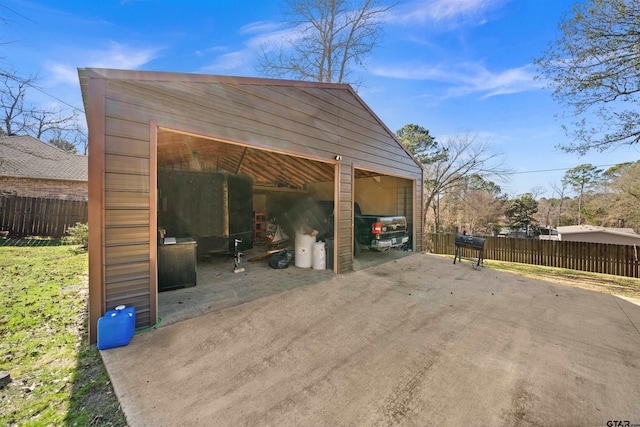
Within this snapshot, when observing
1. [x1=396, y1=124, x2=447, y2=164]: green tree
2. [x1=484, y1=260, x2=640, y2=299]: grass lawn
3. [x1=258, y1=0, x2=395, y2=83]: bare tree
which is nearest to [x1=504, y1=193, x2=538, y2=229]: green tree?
[x1=396, y1=124, x2=447, y2=164]: green tree

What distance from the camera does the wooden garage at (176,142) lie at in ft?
8.35

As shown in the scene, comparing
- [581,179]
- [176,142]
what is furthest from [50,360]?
[581,179]

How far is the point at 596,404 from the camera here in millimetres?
1741

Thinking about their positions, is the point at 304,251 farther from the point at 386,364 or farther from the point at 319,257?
the point at 386,364

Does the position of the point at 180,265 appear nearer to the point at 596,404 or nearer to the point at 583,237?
the point at 596,404

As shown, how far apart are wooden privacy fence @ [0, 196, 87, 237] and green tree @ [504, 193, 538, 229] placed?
116 feet

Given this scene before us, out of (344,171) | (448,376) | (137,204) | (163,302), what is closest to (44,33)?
(137,204)

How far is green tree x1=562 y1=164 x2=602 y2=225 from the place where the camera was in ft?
97.9

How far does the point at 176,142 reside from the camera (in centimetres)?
464

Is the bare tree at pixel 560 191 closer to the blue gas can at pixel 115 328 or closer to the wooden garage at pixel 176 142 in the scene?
the wooden garage at pixel 176 142

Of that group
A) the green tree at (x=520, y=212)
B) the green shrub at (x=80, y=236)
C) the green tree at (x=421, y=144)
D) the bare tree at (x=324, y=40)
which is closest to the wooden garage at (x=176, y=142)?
the green shrub at (x=80, y=236)

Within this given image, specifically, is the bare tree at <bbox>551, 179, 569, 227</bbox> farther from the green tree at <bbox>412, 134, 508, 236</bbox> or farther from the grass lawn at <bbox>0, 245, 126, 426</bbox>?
the grass lawn at <bbox>0, 245, 126, 426</bbox>

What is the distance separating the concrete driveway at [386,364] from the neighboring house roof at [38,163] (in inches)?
600

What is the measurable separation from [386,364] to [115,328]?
2.65m
